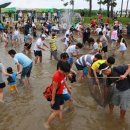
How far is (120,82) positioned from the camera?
7.79m

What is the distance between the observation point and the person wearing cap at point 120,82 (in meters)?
7.69

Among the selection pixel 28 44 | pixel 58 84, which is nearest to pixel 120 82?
pixel 58 84

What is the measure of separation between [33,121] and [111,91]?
2140mm

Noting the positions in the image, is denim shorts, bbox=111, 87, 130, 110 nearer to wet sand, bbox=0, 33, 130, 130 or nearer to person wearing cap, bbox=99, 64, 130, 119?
person wearing cap, bbox=99, 64, 130, 119

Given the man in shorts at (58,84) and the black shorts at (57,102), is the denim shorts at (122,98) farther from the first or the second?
the black shorts at (57,102)

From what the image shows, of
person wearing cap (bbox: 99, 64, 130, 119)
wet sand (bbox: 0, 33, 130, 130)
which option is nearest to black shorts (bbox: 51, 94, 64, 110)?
wet sand (bbox: 0, 33, 130, 130)

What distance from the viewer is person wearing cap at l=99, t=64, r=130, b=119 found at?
769 cm

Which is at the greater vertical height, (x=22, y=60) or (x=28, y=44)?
(x=22, y=60)

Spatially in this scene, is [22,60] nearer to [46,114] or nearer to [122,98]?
[46,114]

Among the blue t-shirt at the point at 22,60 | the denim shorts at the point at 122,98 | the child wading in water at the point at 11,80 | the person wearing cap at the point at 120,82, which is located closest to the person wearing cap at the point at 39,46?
the blue t-shirt at the point at 22,60

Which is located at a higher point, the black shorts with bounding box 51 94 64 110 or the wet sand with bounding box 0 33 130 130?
the black shorts with bounding box 51 94 64 110

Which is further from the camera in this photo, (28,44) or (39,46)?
(28,44)

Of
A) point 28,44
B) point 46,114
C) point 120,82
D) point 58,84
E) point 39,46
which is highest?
point 58,84

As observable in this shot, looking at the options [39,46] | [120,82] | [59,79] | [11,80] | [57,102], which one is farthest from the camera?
[39,46]
